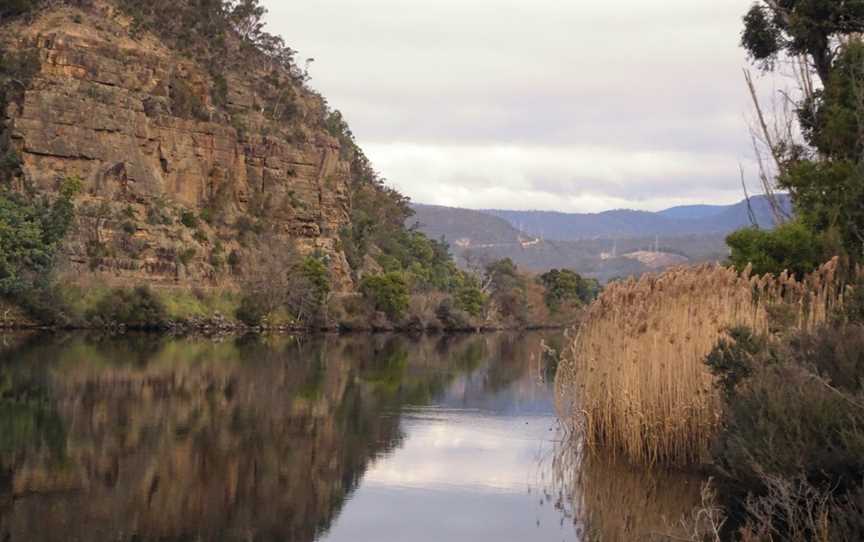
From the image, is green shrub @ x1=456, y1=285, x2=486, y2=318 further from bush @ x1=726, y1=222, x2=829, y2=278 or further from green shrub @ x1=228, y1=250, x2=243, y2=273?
bush @ x1=726, y1=222, x2=829, y2=278

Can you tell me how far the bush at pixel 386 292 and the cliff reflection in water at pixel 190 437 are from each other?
3047 centimetres

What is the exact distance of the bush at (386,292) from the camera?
71188 mm

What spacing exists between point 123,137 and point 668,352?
178 ft

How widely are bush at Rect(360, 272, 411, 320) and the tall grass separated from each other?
5398cm

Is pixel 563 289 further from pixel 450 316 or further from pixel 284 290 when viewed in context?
pixel 284 290

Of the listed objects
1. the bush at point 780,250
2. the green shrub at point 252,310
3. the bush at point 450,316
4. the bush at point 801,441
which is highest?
the bush at point 780,250

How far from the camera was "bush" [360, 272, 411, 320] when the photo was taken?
71.2m

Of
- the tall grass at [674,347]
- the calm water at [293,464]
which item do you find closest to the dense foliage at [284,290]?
the calm water at [293,464]

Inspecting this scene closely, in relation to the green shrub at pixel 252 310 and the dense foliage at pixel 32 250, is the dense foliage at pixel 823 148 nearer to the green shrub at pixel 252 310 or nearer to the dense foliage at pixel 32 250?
the dense foliage at pixel 32 250

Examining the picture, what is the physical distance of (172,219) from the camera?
216ft

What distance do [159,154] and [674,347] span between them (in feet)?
186

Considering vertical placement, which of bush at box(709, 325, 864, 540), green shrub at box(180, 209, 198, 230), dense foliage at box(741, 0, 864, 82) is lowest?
bush at box(709, 325, 864, 540)

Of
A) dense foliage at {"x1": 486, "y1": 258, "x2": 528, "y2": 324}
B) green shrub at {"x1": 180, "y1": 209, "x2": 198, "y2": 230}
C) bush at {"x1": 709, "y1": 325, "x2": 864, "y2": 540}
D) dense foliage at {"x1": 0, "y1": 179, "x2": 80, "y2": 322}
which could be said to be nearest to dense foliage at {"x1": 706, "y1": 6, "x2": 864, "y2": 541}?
bush at {"x1": 709, "y1": 325, "x2": 864, "y2": 540}

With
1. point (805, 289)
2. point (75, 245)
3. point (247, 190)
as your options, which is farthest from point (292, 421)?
point (247, 190)
